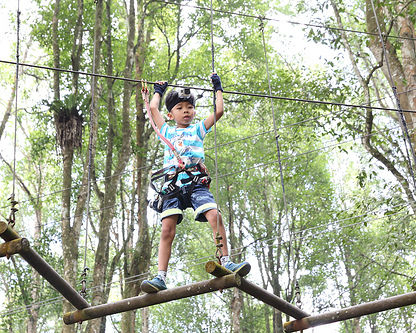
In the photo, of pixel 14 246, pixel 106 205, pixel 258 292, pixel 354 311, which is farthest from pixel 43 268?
pixel 106 205

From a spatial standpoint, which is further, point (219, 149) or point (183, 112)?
point (219, 149)

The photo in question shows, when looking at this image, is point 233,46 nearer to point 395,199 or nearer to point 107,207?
point 107,207

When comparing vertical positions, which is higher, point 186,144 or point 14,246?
point 186,144

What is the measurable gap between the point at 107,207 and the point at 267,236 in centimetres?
863

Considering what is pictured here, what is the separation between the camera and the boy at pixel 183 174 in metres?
3.09

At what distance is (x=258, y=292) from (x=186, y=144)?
38.8 inches

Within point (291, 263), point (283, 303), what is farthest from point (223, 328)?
point (283, 303)

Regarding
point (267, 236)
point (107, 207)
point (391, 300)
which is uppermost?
point (267, 236)

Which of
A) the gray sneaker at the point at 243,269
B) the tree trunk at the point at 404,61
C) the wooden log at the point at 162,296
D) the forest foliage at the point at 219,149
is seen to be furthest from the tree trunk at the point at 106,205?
the gray sneaker at the point at 243,269

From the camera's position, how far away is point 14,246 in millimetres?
2859

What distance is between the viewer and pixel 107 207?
8789 mm

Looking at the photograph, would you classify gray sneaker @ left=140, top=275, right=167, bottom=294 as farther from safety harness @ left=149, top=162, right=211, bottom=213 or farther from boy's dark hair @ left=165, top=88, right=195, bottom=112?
boy's dark hair @ left=165, top=88, right=195, bottom=112

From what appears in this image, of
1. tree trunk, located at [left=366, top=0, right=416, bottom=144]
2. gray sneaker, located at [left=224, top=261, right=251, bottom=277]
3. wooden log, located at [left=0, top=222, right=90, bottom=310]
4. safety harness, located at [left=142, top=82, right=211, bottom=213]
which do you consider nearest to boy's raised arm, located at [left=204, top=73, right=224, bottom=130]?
safety harness, located at [left=142, top=82, right=211, bottom=213]

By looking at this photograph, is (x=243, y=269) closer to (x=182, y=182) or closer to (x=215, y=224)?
(x=215, y=224)
